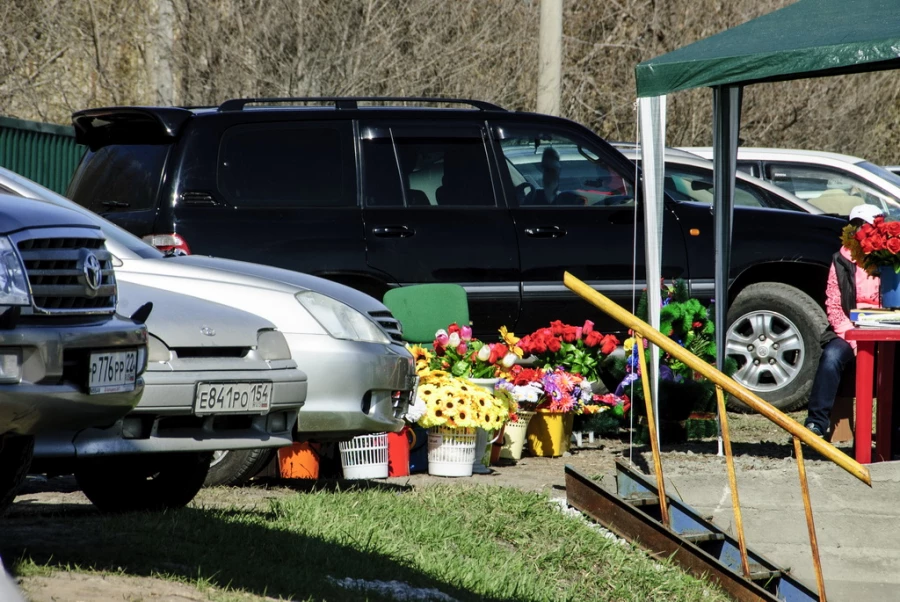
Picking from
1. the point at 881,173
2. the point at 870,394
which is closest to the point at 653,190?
the point at 870,394

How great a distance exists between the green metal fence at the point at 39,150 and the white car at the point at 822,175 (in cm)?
611

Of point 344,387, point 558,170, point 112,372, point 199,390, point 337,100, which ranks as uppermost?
point 337,100

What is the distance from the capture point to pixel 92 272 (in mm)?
3891

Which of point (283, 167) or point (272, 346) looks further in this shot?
point (283, 167)

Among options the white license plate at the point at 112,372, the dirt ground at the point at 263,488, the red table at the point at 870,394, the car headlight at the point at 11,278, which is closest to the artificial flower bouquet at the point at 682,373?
the dirt ground at the point at 263,488

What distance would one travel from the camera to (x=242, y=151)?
317 inches

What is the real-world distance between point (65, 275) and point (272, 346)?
5.19 feet

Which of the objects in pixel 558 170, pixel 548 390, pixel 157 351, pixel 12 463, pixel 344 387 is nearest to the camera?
pixel 12 463

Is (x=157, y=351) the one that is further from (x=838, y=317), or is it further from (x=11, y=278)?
(x=838, y=317)

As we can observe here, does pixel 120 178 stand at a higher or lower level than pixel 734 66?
lower

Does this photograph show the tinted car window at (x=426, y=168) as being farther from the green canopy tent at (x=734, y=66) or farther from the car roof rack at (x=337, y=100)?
the green canopy tent at (x=734, y=66)

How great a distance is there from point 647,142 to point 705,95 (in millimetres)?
14330

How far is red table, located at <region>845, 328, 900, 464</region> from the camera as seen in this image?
748cm

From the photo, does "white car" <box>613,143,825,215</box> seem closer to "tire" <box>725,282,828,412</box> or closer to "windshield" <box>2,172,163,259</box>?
"tire" <box>725,282,828,412</box>
